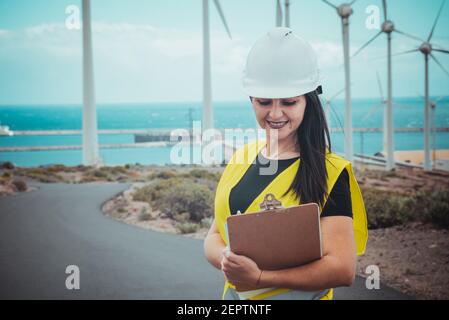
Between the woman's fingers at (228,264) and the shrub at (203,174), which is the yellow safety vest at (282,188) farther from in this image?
the shrub at (203,174)

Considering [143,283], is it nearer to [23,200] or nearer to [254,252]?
[254,252]

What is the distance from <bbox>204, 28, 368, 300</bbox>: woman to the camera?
1787 millimetres

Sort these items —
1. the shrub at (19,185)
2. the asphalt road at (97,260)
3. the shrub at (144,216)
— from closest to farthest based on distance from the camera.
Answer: the asphalt road at (97,260)
the shrub at (144,216)
the shrub at (19,185)

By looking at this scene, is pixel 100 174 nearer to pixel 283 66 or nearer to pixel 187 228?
pixel 187 228

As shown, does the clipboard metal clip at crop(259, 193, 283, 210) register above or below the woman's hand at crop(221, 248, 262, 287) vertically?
above

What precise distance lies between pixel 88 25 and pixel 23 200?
22.9ft

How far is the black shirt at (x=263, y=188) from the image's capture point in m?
1.81

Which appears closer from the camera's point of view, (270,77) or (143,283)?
(270,77)

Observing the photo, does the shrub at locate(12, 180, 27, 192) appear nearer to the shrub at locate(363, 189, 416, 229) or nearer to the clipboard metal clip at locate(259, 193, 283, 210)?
the shrub at locate(363, 189, 416, 229)

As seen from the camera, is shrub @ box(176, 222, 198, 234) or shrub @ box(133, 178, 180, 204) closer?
shrub @ box(176, 222, 198, 234)

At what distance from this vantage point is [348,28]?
63.4 ft

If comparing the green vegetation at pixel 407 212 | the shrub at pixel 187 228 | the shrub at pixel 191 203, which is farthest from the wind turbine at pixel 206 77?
the green vegetation at pixel 407 212

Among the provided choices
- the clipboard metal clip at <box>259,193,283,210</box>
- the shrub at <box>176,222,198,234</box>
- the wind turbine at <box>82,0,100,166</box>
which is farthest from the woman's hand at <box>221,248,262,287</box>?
the wind turbine at <box>82,0,100,166</box>
